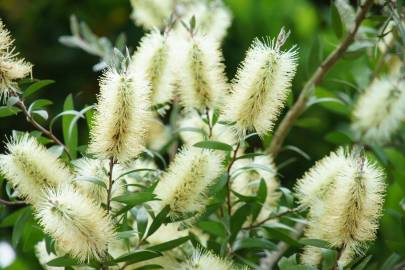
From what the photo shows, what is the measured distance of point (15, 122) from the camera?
2002 mm

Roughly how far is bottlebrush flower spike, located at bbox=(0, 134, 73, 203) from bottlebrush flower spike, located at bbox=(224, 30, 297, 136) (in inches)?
7.4

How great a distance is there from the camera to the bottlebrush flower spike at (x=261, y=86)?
685 mm

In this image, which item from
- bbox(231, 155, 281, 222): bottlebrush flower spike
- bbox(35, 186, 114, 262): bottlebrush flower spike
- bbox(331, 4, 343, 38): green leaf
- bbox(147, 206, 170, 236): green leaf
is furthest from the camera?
bbox(331, 4, 343, 38): green leaf

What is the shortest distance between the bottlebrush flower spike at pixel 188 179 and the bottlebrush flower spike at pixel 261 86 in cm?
6

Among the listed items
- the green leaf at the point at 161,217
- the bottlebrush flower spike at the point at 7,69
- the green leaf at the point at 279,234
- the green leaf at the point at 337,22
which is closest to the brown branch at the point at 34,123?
the bottlebrush flower spike at the point at 7,69

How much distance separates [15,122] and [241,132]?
4.58ft

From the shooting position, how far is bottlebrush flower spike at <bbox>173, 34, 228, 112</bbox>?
2.58ft

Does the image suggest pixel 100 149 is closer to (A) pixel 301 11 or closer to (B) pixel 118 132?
(B) pixel 118 132

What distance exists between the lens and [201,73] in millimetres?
788

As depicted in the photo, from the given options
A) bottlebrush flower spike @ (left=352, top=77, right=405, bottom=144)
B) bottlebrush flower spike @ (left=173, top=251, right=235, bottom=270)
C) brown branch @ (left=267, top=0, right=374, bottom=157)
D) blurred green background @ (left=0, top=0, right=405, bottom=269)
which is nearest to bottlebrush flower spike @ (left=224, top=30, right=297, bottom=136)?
bottlebrush flower spike @ (left=173, top=251, right=235, bottom=270)

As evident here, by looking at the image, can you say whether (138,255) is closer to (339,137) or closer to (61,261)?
(61,261)

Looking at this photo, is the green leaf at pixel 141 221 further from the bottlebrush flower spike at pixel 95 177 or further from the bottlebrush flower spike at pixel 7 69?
the bottlebrush flower spike at pixel 7 69

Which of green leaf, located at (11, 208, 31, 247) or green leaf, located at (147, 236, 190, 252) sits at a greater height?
green leaf, located at (147, 236, 190, 252)

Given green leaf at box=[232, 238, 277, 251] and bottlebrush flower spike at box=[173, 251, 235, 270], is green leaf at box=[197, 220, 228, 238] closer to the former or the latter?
green leaf at box=[232, 238, 277, 251]
